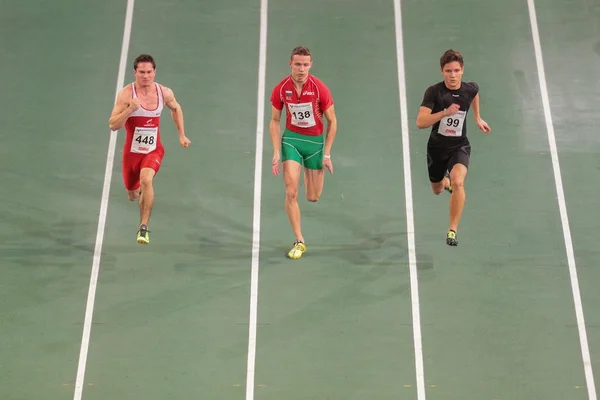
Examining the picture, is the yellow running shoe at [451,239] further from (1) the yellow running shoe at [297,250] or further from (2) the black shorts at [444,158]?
(1) the yellow running shoe at [297,250]

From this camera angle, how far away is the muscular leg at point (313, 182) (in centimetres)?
1405

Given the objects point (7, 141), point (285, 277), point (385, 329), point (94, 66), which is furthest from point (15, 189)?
point (385, 329)

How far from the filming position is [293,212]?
1373cm

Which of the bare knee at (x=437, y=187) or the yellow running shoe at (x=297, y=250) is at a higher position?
the bare knee at (x=437, y=187)

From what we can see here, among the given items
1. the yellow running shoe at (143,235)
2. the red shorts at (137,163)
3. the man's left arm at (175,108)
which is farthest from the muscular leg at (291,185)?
the yellow running shoe at (143,235)

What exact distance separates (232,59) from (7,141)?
3.04m

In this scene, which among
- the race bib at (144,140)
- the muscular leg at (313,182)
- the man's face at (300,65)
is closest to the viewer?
the man's face at (300,65)

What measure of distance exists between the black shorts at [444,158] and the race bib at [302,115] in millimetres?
1282

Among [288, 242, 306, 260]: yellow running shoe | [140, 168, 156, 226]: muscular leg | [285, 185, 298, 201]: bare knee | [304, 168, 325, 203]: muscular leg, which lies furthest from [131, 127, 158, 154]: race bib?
[288, 242, 306, 260]: yellow running shoe

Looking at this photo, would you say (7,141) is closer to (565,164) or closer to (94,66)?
(94,66)

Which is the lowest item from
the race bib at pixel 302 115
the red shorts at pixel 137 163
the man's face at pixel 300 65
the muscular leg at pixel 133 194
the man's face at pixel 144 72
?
the muscular leg at pixel 133 194

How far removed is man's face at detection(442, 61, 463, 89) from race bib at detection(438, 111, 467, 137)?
33cm

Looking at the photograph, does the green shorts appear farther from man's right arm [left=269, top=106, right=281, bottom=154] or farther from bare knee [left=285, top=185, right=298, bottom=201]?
bare knee [left=285, top=185, right=298, bottom=201]

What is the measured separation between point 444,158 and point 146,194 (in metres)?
3.13
